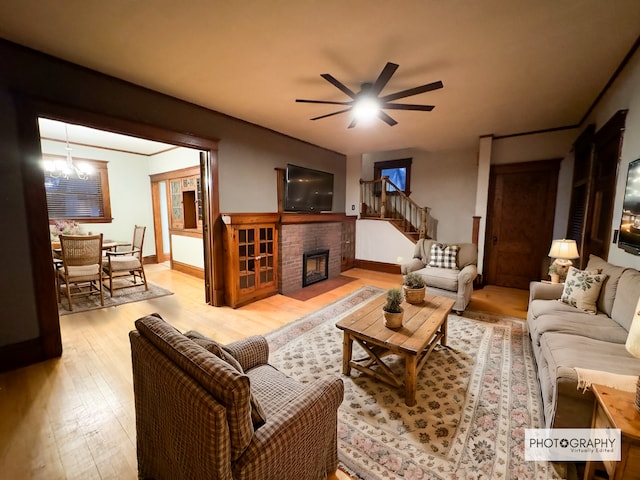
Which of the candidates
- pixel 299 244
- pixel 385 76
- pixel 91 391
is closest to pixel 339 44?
pixel 385 76

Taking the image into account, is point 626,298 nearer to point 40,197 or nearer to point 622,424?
point 622,424

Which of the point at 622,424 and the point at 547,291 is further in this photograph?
the point at 547,291

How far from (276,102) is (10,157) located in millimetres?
2424

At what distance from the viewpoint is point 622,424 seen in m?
1.02

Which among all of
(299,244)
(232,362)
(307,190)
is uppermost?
(307,190)

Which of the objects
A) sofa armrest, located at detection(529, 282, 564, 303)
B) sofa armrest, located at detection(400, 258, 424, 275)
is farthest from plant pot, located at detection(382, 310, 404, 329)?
sofa armrest, located at detection(400, 258, 424, 275)

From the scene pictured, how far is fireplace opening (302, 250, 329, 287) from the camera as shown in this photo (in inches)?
183

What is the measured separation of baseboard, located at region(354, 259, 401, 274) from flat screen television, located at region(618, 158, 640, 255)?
3.64m

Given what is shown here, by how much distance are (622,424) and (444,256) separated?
3.08 m

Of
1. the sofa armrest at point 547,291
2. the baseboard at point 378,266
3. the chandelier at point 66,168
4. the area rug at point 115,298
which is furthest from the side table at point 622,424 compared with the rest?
the chandelier at point 66,168

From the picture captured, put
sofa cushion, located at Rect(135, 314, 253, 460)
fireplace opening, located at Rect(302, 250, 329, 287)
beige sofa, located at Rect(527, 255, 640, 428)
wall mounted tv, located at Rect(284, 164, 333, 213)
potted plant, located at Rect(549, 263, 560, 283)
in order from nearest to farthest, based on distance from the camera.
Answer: sofa cushion, located at Rect(135, 314, 253, 460), beige sofa, located at Rect(527, 255, 640, 428), potted plant, located at Rect(549, 263, 560, 283), wall mounted tv, located at Rect(284, 164, 333, 213), fireplace opening, located at Rect(302, 250, 329, 287)

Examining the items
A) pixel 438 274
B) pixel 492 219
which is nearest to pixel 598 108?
pixel 492 219

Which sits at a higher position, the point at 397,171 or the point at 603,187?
the point at 397,171

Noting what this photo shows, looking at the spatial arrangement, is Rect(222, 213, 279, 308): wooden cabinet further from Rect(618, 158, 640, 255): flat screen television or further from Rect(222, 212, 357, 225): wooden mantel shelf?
Rect(618, 158, 640, 255): flat screen television
